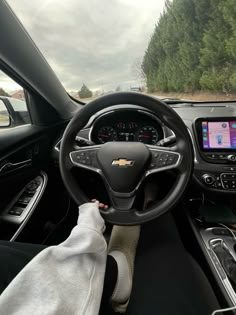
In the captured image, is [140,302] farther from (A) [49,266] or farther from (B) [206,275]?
(A) [49,266]

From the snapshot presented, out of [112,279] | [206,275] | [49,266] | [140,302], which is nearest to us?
[49,266]

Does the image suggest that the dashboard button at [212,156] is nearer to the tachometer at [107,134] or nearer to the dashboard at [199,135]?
the dashboard at [199,135]

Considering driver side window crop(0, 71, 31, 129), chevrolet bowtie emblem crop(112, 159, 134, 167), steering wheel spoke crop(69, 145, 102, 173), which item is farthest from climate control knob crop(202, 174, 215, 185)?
driver side window crop(0, 71, 31, 129)

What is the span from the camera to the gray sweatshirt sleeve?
558mm

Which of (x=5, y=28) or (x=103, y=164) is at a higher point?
(x=5, y=28)

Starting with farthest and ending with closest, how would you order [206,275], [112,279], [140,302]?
[206,275], [140,302], [112,279]

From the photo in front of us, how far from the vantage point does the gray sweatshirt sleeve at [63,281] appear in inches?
22.0

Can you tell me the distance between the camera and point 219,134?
147 cm

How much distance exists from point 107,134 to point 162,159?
409 mm

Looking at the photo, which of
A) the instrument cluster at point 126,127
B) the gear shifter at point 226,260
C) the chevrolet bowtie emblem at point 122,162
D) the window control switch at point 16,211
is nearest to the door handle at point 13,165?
the window control switch at point 16,211

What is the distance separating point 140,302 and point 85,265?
0.36 metres

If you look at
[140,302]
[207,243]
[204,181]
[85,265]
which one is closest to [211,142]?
[204,181]

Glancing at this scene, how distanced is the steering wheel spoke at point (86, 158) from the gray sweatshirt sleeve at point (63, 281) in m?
0.47

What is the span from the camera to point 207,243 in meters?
1.22
